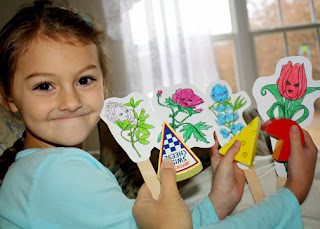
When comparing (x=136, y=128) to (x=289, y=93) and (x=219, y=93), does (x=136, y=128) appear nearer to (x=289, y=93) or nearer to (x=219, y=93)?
(x=219, y=93)

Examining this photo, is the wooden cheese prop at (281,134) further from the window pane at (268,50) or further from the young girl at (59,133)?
the window pane at (268,50)

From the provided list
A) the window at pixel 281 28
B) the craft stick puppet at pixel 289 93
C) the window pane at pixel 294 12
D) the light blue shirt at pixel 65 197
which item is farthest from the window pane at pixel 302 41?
the light blue shirt at pixel 65 197

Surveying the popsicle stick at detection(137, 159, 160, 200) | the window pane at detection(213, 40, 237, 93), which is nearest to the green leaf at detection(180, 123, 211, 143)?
the popsicle stick at detection(137, 159, 160, 200)

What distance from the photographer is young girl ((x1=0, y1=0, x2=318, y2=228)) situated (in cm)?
54

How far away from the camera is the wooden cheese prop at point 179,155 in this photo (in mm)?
605

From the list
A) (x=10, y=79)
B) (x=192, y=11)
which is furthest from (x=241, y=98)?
(x=192, y=11)

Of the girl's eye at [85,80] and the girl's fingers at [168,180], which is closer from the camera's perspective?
the girl's fingers at [168,180]

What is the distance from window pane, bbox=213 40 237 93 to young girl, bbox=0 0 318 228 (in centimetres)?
203

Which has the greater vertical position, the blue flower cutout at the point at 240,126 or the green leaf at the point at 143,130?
the green leaf at the point at 143,130

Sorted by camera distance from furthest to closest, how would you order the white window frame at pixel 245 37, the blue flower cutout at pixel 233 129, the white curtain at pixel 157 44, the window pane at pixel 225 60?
the window pane at pixel 225 60 → the white window frame at pixel 245 37 → the white curtain at pixel 157 44 → the blue flower cutout at pixel 233 129

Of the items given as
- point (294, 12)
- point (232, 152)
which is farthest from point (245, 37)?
Answer: point (232, 152)

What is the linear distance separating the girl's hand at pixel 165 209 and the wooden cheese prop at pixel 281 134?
25cm

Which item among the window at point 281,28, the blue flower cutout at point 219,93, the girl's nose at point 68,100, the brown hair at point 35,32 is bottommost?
the blue flower cutout at point 219,93

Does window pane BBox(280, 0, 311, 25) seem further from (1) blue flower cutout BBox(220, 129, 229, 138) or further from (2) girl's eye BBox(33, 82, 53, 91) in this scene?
(2) girl's eye BBox(33, 82, 53, 91)
